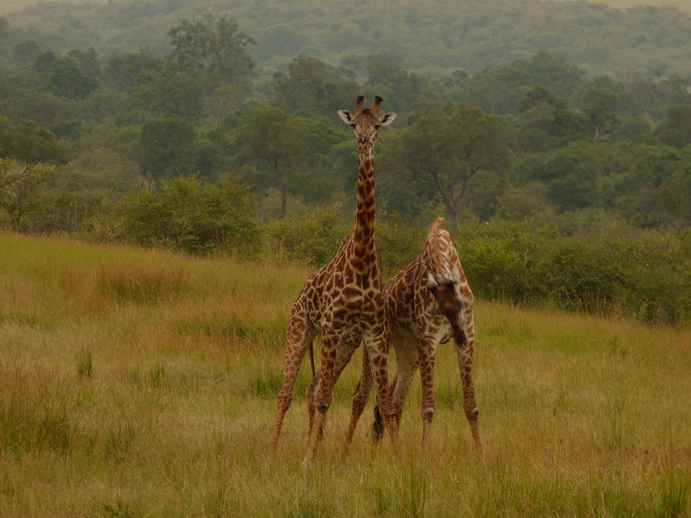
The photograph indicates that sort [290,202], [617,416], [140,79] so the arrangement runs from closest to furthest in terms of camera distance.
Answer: [617,416] < [290,202] < [140,79]

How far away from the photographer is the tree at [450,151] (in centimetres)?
4441

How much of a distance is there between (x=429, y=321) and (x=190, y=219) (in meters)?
14.1

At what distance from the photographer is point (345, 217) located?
4369 cm

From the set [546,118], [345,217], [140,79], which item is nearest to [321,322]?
[345,217]

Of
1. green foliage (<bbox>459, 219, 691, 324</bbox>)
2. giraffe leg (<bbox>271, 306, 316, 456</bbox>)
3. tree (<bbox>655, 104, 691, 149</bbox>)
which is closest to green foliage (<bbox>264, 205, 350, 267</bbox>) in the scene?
green foliage (<bbox>459, 219, 691, 324</bbox>)

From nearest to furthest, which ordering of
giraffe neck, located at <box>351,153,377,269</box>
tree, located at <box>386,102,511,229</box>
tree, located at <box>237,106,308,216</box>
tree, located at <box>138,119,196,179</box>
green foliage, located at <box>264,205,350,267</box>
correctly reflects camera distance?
giraffe neck, located at <box>351,153,377,269</box> → green foliage, located at <box>264,205,350,267</box> → tree, located at <box>386,102,511,229</box> → tree, located at <box>237,106,308,216</box> → tree, located at <box>138,119,196,179</box>

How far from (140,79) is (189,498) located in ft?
222

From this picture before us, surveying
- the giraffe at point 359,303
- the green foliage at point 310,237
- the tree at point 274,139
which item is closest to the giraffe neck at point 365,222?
the giraffe at point 359,303

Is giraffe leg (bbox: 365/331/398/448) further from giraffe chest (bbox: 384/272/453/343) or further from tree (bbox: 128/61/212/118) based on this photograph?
tree (bbox: 128/61/212/118)

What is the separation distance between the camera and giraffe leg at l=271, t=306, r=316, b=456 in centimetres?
635

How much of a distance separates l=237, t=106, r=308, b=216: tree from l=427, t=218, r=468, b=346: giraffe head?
135ft

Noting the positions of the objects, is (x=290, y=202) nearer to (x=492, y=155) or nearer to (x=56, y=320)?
(x=492, y=155)

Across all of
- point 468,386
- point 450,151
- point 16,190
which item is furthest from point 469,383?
point 450,151

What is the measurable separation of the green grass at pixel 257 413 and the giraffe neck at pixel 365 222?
4.50 ft
